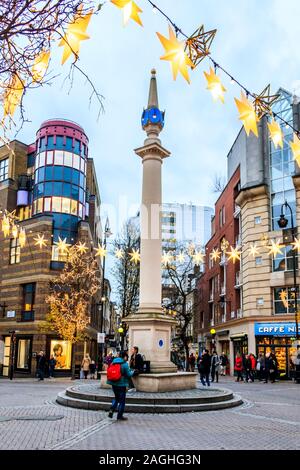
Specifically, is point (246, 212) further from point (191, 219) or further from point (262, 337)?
point (191, 219)

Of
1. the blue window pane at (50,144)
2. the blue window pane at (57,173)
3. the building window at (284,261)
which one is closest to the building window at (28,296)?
the blue window pane at (57,173)

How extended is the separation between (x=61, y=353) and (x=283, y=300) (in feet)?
57.1

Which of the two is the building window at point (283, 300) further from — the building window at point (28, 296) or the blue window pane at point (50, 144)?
the blue window pane at point (50, 144)

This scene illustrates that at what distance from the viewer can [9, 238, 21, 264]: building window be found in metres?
39.3

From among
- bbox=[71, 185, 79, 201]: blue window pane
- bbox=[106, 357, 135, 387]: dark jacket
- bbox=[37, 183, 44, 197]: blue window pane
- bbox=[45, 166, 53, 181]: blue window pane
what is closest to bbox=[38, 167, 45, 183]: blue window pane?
bbox=[45, 166, 53, 181]: blue window pane

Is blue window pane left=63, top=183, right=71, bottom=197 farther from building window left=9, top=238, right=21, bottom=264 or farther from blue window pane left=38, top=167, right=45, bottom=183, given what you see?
building window left=9, top=238, right=21, bottom=264

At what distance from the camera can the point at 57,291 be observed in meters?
36.2

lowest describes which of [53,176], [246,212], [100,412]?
[100,412]

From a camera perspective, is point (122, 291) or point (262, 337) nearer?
Result: point (262, 337)

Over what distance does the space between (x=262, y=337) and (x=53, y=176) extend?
69.2 feet

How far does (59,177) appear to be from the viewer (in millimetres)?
39156
